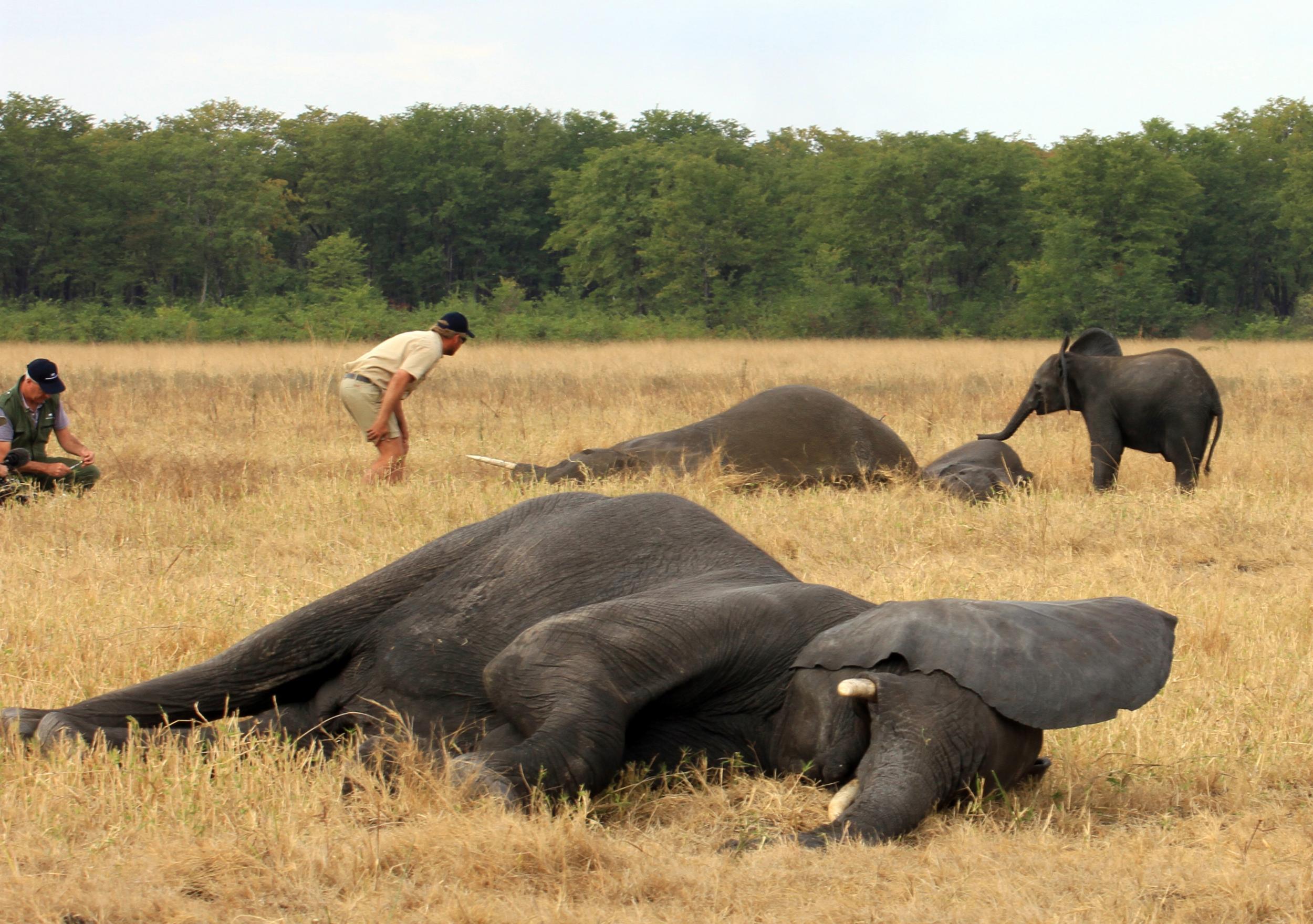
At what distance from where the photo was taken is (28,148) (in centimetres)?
4662

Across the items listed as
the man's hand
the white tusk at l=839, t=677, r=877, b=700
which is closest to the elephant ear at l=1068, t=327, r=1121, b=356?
the man's hand

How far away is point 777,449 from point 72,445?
5.02m

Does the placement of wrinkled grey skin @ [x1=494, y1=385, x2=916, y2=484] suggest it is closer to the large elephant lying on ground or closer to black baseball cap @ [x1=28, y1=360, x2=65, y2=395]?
black baseball cap @ [x1=28, y1=360, x2=65, y2=395]

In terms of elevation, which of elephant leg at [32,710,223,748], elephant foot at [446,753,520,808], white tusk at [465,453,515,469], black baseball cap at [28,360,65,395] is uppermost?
black baseball cap at [28,360,65,395]

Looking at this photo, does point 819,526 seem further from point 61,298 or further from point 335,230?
point 335,230

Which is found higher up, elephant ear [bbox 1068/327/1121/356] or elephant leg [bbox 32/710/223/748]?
elephant ear [bbox 1068/327/1121/356]

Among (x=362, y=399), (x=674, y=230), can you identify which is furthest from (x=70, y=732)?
(x=674, y=230)

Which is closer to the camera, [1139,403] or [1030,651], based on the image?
[1030,651]

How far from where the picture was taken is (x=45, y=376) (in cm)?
905

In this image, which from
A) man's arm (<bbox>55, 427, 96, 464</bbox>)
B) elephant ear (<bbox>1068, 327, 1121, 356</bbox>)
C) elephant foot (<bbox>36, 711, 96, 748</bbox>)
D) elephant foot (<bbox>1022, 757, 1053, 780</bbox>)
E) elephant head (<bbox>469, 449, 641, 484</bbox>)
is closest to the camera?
elephant foot (<bbox>1022, 757, 1053, 780</bbox>)

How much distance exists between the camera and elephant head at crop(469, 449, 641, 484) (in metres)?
9.67

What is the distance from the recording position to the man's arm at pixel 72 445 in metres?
9.34

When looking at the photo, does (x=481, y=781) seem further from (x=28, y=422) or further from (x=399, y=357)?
(x=399, y=357)

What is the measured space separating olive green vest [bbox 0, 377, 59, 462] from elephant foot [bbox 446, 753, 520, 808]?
693cm
